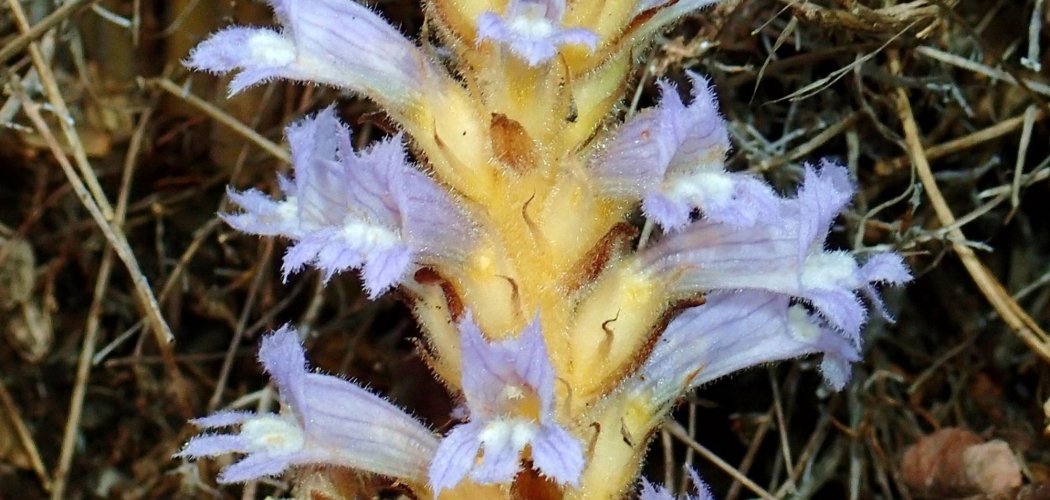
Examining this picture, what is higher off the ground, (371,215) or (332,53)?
(332,53)

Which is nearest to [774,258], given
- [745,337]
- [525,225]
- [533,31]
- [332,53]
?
[745,337]

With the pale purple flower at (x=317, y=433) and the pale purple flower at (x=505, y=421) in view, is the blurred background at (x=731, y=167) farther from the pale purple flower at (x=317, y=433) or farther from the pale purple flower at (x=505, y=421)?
the pale purple flower at (x=505, y=421)

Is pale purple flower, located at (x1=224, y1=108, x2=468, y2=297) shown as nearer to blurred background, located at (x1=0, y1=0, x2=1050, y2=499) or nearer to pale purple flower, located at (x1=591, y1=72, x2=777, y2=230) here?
pale purple flower, located at (x1=591, y1=72, x2=777, y2=230)

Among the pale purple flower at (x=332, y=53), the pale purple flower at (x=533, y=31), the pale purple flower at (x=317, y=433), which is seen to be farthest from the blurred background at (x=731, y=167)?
the pale purple flower at (x=533, y=31)

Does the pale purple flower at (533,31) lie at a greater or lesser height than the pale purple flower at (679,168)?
greater

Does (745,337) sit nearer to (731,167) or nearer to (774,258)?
(774,258)

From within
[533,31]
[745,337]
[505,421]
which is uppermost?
[533,31]

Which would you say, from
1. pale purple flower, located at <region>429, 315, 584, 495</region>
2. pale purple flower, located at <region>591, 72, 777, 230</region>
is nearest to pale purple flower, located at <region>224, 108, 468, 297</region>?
pale purple flower, located at <region>429, 315, 584, 495</region>
